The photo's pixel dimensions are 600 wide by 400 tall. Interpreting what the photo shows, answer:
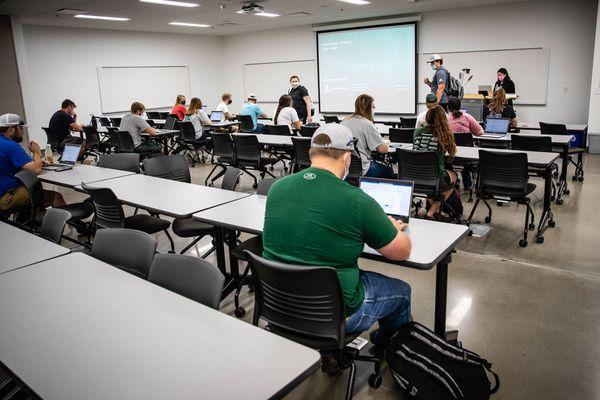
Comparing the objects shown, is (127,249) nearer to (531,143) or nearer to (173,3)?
(531,143)

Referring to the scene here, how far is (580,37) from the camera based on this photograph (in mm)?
9359

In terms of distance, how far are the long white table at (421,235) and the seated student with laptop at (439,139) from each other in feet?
6.09

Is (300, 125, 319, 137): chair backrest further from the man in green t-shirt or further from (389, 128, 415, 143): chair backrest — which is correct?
the man in green t-shirt

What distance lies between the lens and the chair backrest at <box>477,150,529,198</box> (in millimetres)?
4324

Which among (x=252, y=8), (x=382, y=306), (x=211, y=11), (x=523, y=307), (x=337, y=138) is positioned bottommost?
(x=523, y=307)

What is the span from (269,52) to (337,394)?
13.1 meters

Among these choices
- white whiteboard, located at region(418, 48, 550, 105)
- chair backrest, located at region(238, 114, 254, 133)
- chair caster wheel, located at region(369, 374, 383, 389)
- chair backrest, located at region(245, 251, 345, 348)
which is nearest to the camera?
chair backrest, located at region(245, 251, 345, 348)

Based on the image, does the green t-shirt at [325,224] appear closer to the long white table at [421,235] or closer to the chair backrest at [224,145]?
the long white table at [421,235]

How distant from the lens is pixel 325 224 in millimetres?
1988

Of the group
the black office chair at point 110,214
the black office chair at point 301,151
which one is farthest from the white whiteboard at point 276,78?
the black office chair at point 110,214

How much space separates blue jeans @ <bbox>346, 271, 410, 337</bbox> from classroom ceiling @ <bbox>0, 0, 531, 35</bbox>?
769cm

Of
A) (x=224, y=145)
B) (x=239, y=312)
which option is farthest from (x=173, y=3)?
(x=239, y=312)

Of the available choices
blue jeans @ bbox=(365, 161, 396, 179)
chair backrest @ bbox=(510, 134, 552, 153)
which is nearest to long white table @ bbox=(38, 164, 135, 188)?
blue jeans @ bbox=(365, 161, 396, 179)

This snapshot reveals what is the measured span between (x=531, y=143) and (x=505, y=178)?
4.74ft
